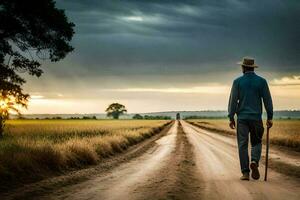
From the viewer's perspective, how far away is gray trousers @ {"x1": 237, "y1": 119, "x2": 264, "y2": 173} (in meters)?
9.51

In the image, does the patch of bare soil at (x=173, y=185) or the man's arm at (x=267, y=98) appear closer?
the patch of bare soil at (x=173, y=185)

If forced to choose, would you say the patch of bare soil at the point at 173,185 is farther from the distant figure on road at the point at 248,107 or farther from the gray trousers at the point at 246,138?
the distant figure on road at the point at 248,107

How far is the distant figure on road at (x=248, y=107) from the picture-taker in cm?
957

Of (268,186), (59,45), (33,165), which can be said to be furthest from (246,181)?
(59,45)

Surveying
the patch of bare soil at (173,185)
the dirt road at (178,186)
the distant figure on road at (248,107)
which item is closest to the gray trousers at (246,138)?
the distant figure on road at (248,107)

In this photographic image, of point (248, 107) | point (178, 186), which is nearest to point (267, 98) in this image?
point (248, 107)

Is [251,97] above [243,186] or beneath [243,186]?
above

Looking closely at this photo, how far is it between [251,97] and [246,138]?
0.86m

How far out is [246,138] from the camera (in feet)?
31.7

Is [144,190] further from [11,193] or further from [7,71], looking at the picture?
[7,71]

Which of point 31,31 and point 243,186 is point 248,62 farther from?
point 31,31

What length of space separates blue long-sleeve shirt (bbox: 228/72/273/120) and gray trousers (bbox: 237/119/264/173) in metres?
0.13

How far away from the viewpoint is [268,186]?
28.0 feet

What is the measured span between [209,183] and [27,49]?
15.1 m
